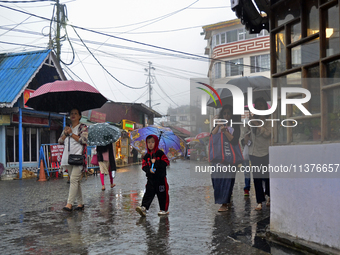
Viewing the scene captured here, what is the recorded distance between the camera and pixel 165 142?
9.41 metres

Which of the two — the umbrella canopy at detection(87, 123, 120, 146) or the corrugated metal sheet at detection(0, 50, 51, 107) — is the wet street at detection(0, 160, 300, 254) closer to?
the umbrella canopy at detection(87, 123, 120, 146)

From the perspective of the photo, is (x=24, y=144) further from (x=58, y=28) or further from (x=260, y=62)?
(x=260, y=62)

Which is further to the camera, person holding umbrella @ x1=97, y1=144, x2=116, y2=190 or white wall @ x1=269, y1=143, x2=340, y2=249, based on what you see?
person holding umbrella @ x1=97, y1=144, x2=116, y2=190

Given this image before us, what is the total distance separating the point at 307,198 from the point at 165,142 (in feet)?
17.3

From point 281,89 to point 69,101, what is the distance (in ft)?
16.9

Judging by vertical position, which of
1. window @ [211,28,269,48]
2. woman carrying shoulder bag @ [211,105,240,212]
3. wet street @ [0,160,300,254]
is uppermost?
window @ [211,28,269,48]

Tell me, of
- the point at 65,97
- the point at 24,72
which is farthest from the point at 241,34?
the point at 65,97

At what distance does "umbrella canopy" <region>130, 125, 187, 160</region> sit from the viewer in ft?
30.9

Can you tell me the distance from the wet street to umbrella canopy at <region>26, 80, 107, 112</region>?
2218mm

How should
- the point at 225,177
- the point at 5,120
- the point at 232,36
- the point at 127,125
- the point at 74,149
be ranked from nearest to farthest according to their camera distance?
the point at 225,177 → the point at 74,149 → the point at 5,120 → the point at 127,125 → the point at 232,36

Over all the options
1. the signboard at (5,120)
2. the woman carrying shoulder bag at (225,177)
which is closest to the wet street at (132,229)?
the woman carrying shoulder bag at (225,177)

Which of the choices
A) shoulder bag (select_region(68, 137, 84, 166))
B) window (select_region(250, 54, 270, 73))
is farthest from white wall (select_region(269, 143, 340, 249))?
window (select_region(250, 54, 270, 73))

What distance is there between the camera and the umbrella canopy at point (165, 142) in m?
9.43

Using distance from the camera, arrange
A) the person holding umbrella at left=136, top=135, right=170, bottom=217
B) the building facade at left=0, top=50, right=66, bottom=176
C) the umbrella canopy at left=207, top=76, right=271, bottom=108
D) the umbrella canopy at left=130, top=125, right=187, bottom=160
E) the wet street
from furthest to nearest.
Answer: the building facade at left=0, top=50, right=66, bottom=176, the umbrella canopy at left=130, top=125, right=187, bottom=160, the umbrella canopy at left=207, top=76, right=271, bottom=108, the person holding umbrella at left=136, top=135, right=170, bottom=217, the wet street
